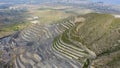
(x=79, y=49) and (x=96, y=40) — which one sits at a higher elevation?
(x=96, y=40)

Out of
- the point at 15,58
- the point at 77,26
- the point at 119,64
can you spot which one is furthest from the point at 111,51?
the point at 15,58

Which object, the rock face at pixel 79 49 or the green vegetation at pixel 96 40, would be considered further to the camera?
the rock face at pixel 79 49

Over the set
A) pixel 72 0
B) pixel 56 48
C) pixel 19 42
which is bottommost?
pixel 72 0

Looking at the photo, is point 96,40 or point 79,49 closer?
point 79,49

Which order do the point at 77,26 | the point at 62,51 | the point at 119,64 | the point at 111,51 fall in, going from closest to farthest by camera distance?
the point at 119,64
the point at 111,51
the point at 62,51
the point at 77,26

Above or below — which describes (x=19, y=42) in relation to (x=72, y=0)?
above

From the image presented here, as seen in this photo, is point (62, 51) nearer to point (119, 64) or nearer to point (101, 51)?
point (101, 51)

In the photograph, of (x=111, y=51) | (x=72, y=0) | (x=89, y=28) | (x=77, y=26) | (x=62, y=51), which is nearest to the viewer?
(x=111, y=51)

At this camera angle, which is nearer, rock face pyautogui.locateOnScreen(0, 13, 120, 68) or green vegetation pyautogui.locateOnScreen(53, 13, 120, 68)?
green vegetation pyautogui.locateOnScreen(53, 13, 120, 68)
